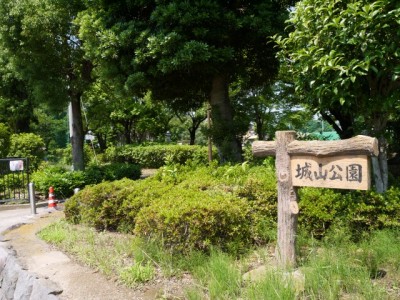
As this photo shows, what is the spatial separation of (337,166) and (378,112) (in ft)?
8.25

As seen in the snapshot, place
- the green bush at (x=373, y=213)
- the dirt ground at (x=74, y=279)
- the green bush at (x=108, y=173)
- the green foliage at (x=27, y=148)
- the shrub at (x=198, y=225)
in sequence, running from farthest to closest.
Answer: the green foliage at (x=27, y=148) → the green bush at (x=108, y=173) → the green bush at (x=373, y=213) → the shrub at (x=198, y=225) → the dirt ground at (x=74, y=279)

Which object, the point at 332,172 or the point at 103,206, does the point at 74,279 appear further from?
the point at 332,172

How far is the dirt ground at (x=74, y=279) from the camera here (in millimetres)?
3832

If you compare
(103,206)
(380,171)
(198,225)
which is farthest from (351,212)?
(103,206)

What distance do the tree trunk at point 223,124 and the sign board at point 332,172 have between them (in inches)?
206

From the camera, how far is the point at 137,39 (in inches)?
316

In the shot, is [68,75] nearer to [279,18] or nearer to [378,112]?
[279,18]

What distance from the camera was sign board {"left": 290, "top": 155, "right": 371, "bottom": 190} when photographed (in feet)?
11.3

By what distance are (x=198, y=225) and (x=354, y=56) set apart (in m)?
2.82

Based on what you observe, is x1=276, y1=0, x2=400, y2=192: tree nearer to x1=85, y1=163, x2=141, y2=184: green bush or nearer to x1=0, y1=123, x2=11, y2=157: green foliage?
x1=85, y1=163, x2=141, y2=184: green bush

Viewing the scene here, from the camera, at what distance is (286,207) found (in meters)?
3.95

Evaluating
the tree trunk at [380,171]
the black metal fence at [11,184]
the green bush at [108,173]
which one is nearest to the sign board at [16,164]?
the black metal fence at [11,184]

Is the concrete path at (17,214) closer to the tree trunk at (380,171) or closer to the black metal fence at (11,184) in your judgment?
the black metal fence at (11,184)

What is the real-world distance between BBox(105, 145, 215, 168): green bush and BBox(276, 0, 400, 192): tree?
Answer: 14053 mm
